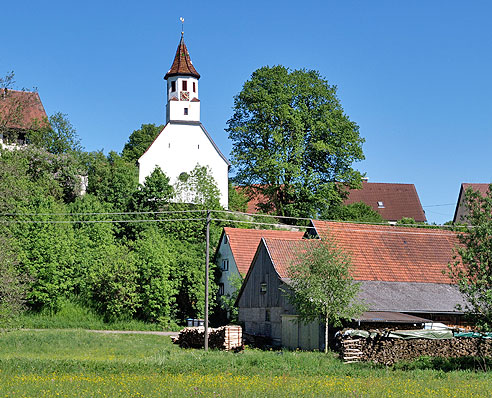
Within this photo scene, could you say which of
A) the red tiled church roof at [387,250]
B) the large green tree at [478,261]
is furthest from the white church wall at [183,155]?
the large green tree at [478,261]

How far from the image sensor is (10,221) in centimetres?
4516

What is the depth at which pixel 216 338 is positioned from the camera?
34188 millimetres

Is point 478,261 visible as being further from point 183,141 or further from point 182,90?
point 182,90

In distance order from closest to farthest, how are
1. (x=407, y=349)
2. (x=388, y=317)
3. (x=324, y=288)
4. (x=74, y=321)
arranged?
1. (x=407, y=349)
2. (x=324, y=288)
3. (x=388, y=317)
4. (x=74, y=321)

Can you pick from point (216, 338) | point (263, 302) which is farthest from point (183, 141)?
point (216, 338)

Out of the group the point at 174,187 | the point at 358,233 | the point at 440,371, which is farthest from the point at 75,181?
the point at 440,371

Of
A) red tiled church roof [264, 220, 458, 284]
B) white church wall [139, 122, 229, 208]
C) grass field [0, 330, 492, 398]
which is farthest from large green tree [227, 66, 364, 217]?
grass field [0, 330, 492, 398]

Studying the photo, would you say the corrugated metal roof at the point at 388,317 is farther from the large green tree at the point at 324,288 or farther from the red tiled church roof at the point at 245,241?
the red tiled church roof at the point at 245,241

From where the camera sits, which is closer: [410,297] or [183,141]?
[410,297]

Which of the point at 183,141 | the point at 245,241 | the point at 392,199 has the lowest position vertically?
the point at 245,241

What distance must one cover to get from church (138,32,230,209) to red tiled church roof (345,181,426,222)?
25.4 meters

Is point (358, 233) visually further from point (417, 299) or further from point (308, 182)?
point (308, 182)

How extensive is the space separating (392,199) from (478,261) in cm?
6044

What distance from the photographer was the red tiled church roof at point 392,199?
82.2m
